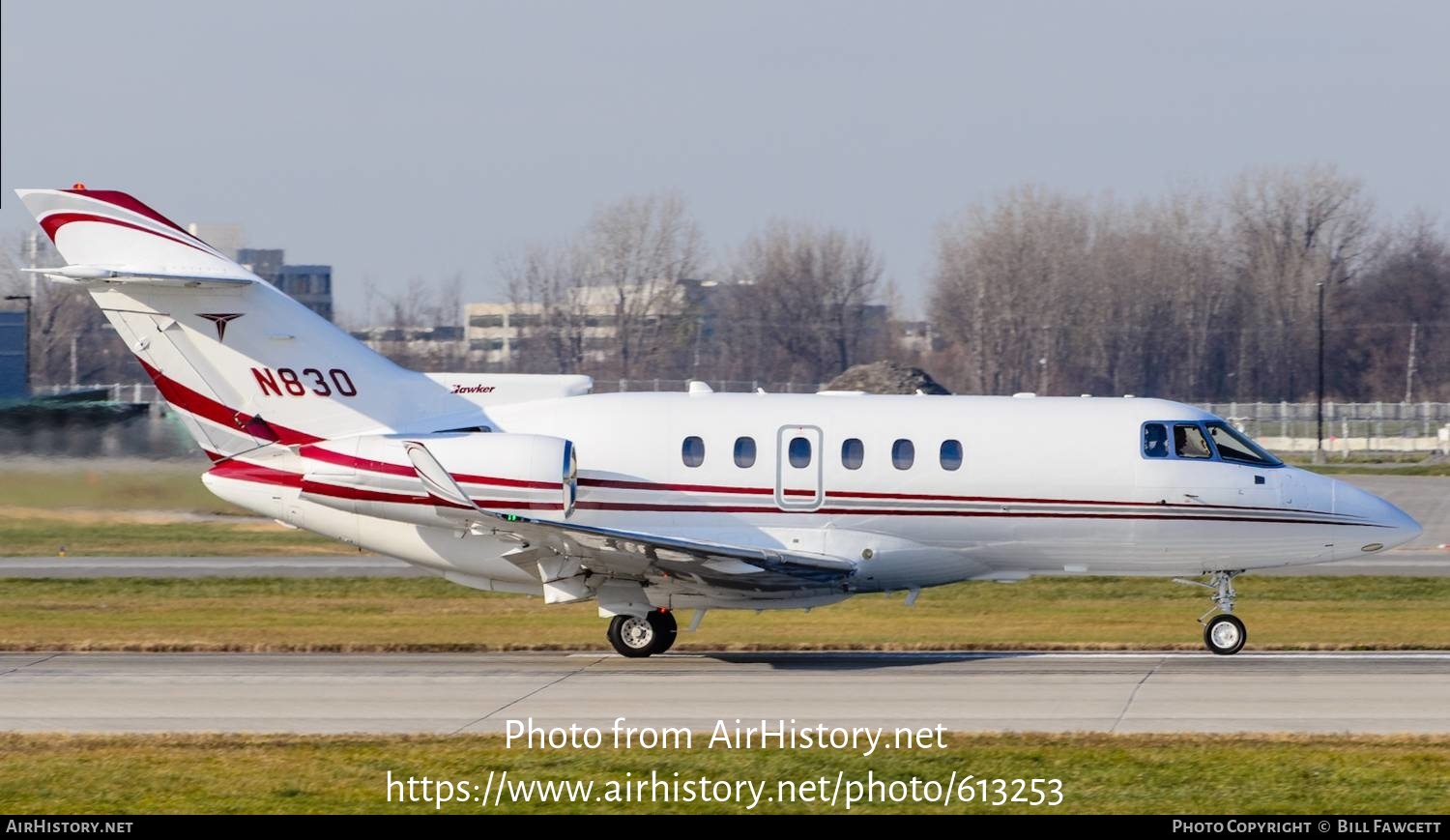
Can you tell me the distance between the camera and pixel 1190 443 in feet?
69.2

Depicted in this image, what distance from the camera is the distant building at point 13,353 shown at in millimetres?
35434

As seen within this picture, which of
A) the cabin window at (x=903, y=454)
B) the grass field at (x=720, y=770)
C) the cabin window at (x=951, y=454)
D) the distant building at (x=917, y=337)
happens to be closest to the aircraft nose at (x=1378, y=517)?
the cabin window at (x=951, y=454)

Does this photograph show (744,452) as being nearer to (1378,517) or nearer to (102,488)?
(1378,517)

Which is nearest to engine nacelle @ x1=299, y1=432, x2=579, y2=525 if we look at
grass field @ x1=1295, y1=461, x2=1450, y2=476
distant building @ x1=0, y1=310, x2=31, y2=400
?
distant building @ x1=0, y1=310, x2=31, y2=400

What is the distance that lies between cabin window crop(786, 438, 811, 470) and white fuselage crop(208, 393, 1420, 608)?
0.03 meters

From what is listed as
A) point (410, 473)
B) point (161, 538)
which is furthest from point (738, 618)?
point (161, 538)

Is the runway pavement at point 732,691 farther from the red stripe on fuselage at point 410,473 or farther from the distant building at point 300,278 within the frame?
the distant building at point 300,278

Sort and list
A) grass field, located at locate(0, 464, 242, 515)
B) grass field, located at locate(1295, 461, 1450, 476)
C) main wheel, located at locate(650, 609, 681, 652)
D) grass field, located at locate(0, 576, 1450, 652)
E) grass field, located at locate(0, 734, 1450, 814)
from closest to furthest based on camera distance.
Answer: grass field, located at locate(0, 734, 1450, 814), main wheel, located at locate(650, 609, 681, 652), grass field, located at locate(0, 576, 1450, 652), grass field, located at locate(0, 464, 242, 515), grass field, located at locate(1295, 461, 1450, 476)

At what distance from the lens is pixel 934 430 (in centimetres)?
2084

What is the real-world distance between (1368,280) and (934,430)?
9296 cm

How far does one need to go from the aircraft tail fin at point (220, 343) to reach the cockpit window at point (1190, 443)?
28.4 ft

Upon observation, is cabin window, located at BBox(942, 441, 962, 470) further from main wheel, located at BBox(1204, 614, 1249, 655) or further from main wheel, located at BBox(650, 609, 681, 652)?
main wheel, located at BBox(650, 609, 681, 652)

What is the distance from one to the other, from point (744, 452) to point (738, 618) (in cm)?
532

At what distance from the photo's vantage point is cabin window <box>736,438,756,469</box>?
67.8 ft
